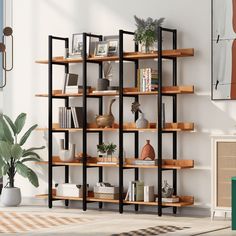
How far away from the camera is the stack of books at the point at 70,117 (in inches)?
382

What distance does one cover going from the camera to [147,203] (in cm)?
910

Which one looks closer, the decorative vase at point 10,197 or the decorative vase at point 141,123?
the decorative vase at point 141,123

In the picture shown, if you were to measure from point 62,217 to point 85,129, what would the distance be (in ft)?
4.01

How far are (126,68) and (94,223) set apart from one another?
218cm

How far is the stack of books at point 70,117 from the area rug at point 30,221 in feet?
4.05

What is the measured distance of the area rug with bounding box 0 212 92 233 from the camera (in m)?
7.91

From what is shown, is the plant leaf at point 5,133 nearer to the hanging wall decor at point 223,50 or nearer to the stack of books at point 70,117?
the stack of books at point 70,117

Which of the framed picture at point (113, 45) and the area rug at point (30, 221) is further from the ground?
the framed picture at point (113, 45)

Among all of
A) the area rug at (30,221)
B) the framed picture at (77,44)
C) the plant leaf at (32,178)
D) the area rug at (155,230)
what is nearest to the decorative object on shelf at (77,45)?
the framed picture at (77,44)

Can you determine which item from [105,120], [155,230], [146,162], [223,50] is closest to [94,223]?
[155,230]

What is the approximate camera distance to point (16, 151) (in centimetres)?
987

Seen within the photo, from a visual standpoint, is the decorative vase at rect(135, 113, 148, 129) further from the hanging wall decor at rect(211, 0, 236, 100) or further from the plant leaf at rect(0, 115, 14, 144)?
the plant leaf at rect(0, 115, 14, 144)

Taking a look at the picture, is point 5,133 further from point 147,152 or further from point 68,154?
point 147,152

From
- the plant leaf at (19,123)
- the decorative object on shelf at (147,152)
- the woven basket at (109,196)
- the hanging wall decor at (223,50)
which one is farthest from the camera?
the plant leaf at (19,123)
